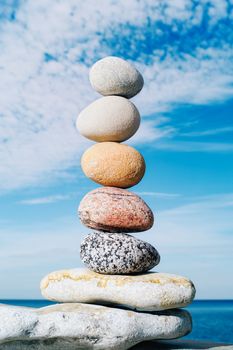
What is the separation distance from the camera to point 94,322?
946 centimetres

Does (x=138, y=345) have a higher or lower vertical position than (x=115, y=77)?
lower

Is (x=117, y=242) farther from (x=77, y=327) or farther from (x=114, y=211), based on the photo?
(x=77, y=327)

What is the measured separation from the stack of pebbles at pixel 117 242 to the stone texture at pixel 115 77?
0.8 inches

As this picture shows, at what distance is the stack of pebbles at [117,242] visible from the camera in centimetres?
1005

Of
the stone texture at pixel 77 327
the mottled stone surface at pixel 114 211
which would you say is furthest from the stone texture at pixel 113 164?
the stone texture at pixel 77 327

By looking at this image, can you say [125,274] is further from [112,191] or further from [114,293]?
[112,191]

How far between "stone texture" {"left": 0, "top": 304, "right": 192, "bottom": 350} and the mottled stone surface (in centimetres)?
148

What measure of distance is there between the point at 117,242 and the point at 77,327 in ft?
5.48

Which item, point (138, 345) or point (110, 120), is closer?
point (138, 345)

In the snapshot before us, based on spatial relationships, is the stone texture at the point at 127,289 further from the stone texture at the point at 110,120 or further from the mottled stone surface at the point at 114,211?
the stone texture at the point at 110,120

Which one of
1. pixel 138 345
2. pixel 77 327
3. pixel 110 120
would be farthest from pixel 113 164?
pixel 138 345

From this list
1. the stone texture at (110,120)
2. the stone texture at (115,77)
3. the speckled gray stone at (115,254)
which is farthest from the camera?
the stone texture at (115,77)

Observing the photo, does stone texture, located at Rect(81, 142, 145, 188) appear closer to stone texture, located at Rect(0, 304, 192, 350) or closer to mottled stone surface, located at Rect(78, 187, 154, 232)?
mottled stone surface, located at Rect(78, 187, 154, 232)

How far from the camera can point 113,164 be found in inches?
423
